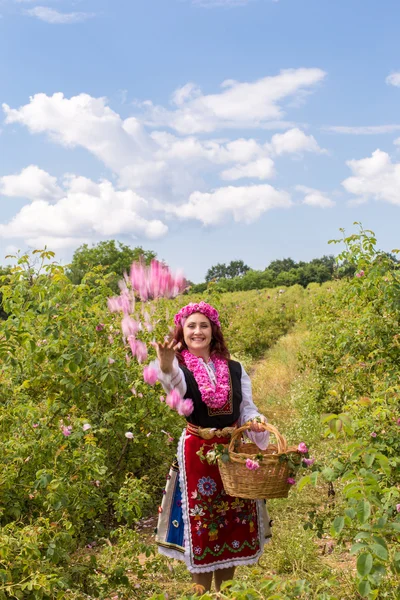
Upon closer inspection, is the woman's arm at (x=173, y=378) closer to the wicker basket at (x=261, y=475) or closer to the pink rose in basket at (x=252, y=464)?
the wicker basket at (x=261, y=475)

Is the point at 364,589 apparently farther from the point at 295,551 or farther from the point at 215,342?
the point at 295,551

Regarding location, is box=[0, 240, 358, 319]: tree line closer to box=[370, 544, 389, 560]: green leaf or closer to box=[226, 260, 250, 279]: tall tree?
box=[226, 260, 250, 279]: tall tree

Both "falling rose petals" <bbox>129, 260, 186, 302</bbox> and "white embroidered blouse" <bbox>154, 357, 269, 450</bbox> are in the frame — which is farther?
"white embroidered blouse" <bbox>154, 357, 269, 450</bbox>

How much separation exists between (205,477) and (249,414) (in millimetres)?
359

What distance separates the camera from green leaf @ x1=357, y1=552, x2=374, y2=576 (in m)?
1.50

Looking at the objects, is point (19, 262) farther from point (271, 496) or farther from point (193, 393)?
point (271, 496)

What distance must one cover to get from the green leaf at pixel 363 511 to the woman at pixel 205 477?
1.05 m

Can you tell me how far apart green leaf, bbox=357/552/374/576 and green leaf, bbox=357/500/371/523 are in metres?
0.09

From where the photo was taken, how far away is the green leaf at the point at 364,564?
150 cm

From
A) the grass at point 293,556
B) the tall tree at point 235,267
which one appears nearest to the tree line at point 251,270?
the tall tree at point 235,267

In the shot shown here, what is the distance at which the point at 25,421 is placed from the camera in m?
3.17

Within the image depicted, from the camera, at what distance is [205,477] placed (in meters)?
2.77

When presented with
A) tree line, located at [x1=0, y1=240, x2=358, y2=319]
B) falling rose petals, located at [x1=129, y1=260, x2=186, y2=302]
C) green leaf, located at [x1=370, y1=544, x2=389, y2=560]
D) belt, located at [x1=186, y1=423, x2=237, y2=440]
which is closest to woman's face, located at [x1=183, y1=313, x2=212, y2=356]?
A: belt, located at [x1=186, y1=423, x2=237, y2=440]

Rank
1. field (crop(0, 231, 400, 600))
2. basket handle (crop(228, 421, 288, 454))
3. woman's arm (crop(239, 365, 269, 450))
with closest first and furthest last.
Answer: field (crop(0, 231, 400, 600)) → basket handle (crop(228, 421, 288, 454)) → woman's arm (crop(239, 365, 269, 450))
